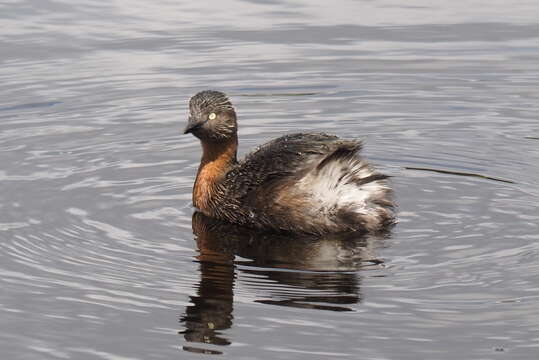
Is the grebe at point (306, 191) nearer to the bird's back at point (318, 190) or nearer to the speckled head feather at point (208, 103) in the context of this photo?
the bird's back at point (318, 190)

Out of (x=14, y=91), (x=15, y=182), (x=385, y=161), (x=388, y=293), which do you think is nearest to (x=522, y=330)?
(x=388, y=293)

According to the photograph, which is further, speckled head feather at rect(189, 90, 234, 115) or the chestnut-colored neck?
speckled head feather at rect(189, 90, 234, 115)

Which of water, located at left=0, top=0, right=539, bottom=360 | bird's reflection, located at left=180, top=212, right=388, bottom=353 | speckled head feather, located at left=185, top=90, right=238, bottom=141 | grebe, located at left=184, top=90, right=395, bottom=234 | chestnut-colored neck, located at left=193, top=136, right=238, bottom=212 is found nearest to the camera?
water, located at left=0, top=0, right=539, bottom=360

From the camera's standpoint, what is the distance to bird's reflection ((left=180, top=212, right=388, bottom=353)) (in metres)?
8.05

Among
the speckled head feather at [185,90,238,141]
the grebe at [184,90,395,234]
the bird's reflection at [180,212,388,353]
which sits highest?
the speckled head feather at [185,90,238,141]

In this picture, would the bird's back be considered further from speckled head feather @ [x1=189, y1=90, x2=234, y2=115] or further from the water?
speckled head feather @ [x1=189, y1=90, x2=234, y2=115]

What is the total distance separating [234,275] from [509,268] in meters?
1.85

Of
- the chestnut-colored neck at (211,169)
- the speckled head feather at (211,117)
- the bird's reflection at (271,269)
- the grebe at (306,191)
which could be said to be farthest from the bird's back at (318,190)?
the speckled head feather at (211,117)

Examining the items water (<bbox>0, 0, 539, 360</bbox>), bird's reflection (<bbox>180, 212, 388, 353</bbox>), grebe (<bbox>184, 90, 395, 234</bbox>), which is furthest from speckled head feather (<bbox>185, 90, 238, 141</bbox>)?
bird's reflection (<bbox>180, 212, 388, 353</bbox>)

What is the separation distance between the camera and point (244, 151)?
11961 millimetres

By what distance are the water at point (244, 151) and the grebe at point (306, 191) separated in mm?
208

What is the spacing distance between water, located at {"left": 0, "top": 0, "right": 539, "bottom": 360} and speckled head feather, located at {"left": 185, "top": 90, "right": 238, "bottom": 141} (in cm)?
Answer: 59

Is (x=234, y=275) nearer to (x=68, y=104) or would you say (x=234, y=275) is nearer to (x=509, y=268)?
(x=509, y=268)

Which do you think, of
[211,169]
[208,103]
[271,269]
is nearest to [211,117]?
[208,103]
